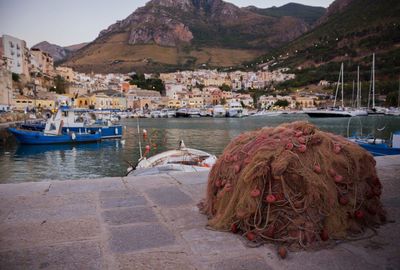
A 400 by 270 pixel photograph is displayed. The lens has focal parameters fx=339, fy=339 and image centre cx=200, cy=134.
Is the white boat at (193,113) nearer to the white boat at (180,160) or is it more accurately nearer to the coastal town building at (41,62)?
the coastal town building at (41,62)

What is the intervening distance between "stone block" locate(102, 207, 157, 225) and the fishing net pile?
59cm

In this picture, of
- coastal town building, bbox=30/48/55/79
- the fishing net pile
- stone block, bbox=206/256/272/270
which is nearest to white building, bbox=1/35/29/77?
coastal town building, bbox=30/48/55/79

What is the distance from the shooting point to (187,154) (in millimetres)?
14930

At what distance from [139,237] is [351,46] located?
14868cm

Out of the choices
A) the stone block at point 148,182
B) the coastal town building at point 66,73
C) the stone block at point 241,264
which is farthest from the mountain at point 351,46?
Answer: the stone block at point 241,264

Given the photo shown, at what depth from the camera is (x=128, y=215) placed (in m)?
3.33

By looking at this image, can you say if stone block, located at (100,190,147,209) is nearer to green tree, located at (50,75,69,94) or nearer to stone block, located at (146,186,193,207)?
stone block, located at (146,186,193,207)

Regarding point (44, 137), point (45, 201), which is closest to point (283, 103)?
point (44, 137)

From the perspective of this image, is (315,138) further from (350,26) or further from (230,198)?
(350,26)

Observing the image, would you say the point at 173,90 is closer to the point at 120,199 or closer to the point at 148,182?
the point at 148,182

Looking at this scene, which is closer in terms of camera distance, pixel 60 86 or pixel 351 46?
pixel 60 86

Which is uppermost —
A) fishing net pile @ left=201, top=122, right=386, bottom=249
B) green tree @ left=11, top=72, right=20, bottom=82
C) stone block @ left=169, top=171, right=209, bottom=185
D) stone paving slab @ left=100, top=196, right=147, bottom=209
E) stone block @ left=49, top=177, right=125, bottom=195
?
green tree @ left=11, top=72, right=20, bottom=82

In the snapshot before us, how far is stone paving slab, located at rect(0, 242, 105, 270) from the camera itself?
7.45 feet

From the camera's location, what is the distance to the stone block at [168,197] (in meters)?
3.78
